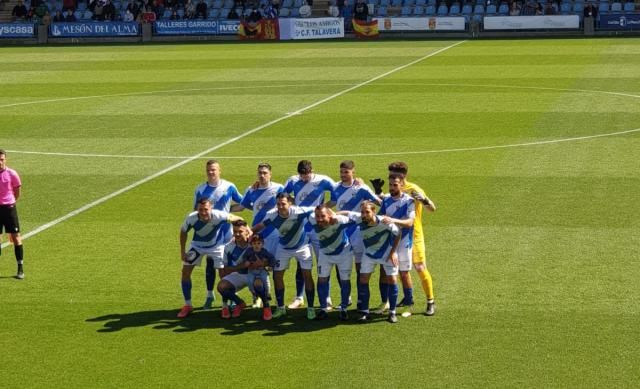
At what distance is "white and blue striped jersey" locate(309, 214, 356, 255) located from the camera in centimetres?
1515

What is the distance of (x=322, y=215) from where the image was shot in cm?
1488

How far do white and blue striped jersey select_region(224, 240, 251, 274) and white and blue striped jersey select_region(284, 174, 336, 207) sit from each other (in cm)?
124

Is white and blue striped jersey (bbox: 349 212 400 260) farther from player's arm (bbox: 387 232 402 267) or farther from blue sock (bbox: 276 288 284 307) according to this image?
blue sock (bbox: 276 288 284 307)

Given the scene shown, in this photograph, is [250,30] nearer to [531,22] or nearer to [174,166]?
[531,22]

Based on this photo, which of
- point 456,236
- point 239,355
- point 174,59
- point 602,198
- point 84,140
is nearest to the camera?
point 239,355

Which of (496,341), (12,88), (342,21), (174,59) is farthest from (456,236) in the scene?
(342,21)

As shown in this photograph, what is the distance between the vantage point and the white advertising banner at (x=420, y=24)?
189 ft

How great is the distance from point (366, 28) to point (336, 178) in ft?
115

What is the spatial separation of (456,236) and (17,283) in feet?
22.7

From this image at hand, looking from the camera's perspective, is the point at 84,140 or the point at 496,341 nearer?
the point at 496,341

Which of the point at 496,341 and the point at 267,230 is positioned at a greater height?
the point at 267,230

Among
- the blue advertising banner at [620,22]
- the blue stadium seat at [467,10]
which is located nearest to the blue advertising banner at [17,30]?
the blue stadium seat at [467,10]

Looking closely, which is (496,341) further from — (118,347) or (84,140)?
(84,140)

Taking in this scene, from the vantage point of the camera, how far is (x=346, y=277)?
50.6 feet
